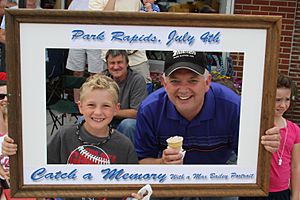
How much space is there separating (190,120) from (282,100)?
933 millimetres

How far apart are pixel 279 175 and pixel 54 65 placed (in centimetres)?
164

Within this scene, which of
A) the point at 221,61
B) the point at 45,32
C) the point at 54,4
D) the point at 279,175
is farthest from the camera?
the point at 54,4

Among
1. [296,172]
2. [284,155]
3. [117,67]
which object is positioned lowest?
[296,172]

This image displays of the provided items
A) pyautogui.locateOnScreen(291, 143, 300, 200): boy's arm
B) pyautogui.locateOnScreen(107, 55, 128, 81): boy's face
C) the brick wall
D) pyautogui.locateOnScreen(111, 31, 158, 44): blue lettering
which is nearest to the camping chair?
pyautogui.locateOnScreen(107, 55, 128, 81): boy's face

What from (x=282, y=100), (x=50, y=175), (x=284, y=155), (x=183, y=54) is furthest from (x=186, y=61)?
(x=284, y=155)

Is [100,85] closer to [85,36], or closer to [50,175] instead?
[85,36]

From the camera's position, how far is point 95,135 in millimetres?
2020

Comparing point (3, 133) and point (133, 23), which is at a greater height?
point (133, 23)

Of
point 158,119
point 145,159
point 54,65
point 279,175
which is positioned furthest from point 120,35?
point 279,175

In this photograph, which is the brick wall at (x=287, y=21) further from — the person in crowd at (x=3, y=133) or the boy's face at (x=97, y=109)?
the boy's face at (x=97, y=109)

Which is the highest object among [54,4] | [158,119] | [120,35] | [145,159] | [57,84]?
[54,4]

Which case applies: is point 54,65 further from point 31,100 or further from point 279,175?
point 279,175

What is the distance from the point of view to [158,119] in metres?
2.08

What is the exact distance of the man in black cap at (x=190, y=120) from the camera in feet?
6.64
